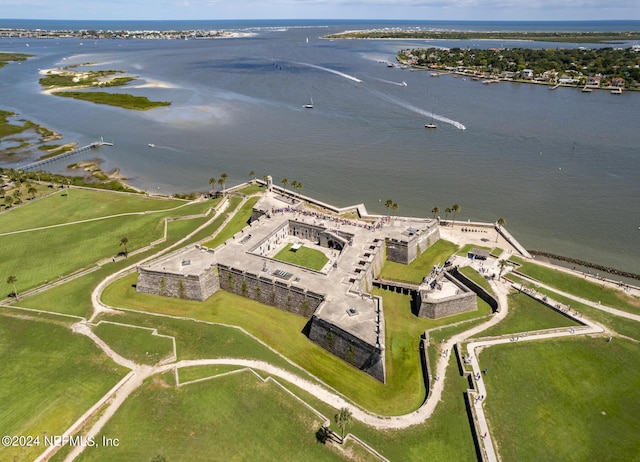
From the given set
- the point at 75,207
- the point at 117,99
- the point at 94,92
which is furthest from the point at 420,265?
the point at 94,92

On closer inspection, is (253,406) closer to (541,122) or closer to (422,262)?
(422,262)

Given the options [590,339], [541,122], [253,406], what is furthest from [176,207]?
[541,122]

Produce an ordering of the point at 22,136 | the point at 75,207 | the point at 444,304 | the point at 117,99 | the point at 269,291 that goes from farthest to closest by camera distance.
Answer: the point at 117,99, the point at 22,136, the point at 75,207, the point at 269,291, the point at 444,304

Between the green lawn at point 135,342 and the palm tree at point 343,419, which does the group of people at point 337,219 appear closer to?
the green lawn at point 135,342

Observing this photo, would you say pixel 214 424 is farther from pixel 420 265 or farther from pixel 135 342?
pixel 420 265

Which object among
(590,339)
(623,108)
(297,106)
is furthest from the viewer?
(297,106)
